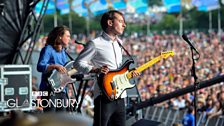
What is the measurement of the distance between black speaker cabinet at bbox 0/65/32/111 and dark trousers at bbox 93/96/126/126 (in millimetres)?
1716

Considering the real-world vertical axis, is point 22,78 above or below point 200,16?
below

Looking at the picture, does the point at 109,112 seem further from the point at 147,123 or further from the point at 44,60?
the point at 44,60

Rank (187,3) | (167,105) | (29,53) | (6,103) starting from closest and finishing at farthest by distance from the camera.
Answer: (6,103) < (29,53) < (167,105) < (187,3)

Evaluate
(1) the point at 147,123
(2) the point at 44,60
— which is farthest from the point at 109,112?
(2) the point at 44,60

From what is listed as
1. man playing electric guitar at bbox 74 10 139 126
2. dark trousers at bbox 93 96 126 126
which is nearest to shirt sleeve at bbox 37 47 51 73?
man playing electric guitar at bbox 74 10 139 126

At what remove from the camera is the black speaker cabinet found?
20.8 ft

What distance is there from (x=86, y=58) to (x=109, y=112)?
52cm

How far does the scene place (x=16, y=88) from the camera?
6.41m

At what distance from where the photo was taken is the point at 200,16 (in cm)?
7850

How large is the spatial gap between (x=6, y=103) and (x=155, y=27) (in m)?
80.1

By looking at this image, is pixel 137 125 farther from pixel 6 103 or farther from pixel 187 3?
pixel 187 3

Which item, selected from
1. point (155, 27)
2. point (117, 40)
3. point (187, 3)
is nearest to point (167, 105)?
point (117, 40)

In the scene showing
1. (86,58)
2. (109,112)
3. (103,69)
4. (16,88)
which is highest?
(86,58)

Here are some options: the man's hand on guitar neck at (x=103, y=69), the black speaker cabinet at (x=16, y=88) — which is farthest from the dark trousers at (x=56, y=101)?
the man's hand on guitar neck at (x=103, y=69)
